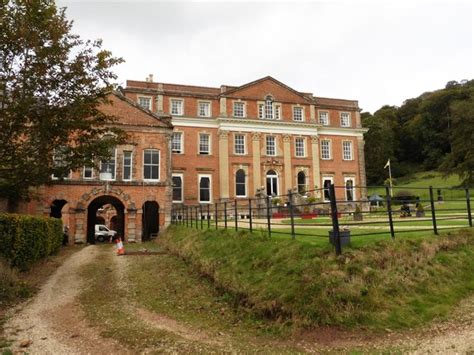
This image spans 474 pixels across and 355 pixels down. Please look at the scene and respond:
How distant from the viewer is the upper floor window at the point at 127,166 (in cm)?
2619

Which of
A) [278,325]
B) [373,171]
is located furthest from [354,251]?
[373,171]

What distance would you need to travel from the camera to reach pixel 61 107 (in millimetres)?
11227

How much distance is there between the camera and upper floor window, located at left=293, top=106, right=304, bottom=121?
132 feet

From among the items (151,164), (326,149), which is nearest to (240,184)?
(326,149)

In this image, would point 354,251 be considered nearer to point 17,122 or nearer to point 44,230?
point 17,122

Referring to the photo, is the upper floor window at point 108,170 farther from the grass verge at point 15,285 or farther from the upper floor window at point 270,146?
the upper floor window at point 270,146

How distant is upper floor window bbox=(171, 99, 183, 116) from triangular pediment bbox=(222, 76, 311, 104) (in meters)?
4.49

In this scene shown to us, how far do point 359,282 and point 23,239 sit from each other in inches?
412

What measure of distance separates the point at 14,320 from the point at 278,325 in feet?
19.1

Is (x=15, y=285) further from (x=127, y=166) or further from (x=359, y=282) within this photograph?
(x=127, y=166)

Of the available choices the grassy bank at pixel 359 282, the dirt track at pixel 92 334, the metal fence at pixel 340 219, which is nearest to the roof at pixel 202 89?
the metal fence at pixel 340 219

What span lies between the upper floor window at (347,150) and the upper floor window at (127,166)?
25054 millimetres

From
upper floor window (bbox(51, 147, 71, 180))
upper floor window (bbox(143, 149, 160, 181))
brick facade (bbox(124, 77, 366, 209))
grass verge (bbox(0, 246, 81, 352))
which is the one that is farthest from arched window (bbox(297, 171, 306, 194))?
upper floor window (bbox(51, 147, 71, 180))

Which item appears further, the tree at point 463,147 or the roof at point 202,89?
the tree at point 463,147
